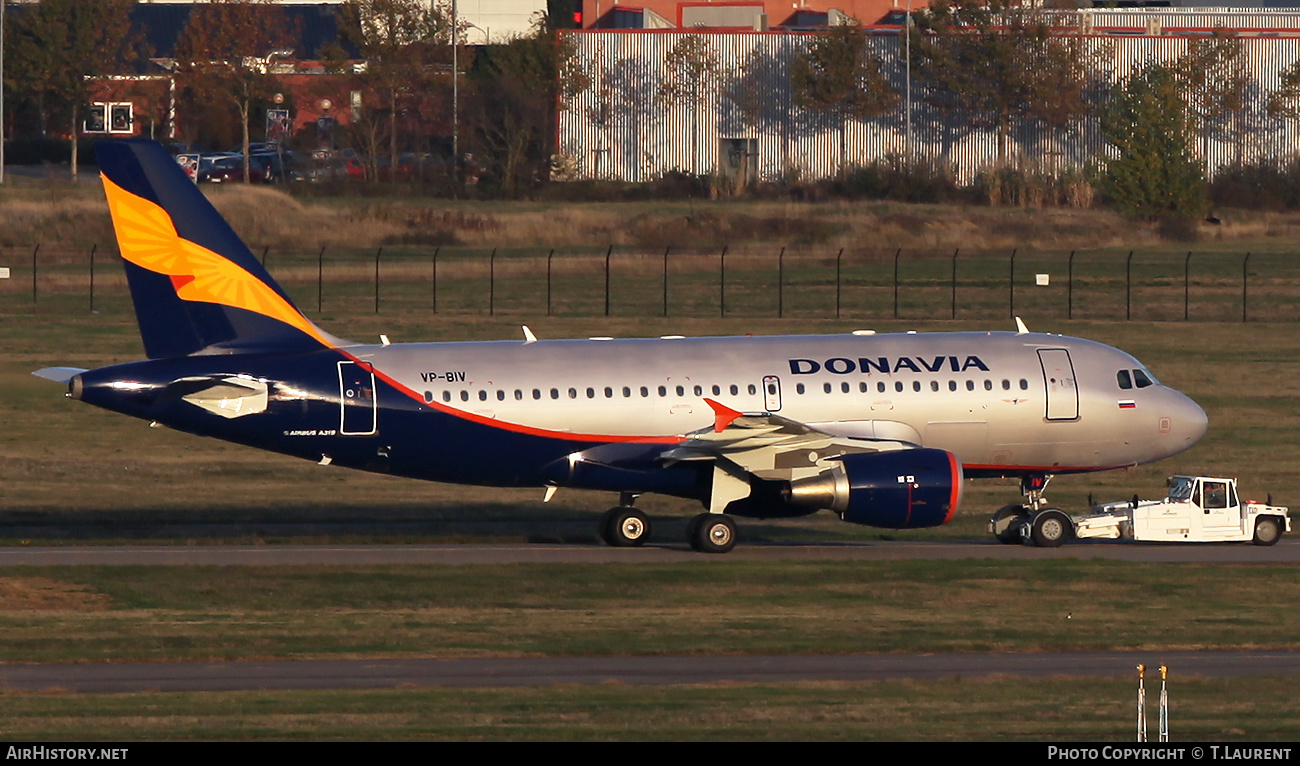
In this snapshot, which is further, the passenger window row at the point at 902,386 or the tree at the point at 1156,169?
the tree at the point at 1156,169

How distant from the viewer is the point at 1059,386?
38.5 m

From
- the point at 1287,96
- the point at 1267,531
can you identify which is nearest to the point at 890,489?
the point at 1267,531

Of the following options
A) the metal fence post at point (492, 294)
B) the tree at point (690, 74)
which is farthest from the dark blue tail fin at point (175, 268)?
the tree at point (690, 74)

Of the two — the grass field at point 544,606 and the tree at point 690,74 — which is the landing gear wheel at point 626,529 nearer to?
the grass field at point 544,606

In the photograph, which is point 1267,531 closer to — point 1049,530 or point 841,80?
point 1049,530

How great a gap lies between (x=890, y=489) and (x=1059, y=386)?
214 inches

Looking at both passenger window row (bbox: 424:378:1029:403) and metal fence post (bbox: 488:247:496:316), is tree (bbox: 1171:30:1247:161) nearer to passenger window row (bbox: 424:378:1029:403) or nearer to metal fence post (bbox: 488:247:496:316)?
metal fence post (bbox: 488:247:496:316)

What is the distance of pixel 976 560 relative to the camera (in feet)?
118

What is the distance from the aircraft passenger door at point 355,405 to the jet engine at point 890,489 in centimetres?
806

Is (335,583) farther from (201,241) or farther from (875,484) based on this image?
(875,484)

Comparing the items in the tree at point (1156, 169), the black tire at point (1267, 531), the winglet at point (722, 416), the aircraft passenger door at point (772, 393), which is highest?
the tree at point (1156, 169)

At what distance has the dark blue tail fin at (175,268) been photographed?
117ft
